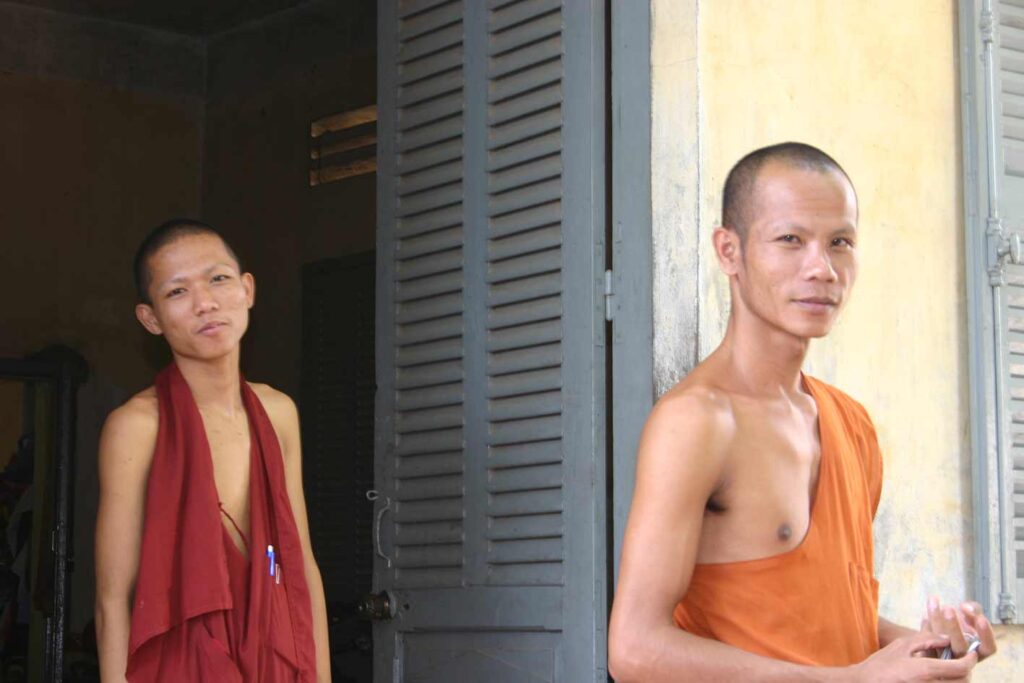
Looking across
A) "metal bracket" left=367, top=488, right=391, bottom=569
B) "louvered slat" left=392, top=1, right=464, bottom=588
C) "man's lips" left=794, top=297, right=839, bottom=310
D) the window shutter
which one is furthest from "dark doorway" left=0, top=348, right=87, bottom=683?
"man's lips" left=794, top=297, right=839, bottom=310

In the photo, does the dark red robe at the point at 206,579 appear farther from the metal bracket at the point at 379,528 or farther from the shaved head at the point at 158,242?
the metal bracket at the point at 379,528

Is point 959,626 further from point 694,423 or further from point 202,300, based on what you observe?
point 202,300

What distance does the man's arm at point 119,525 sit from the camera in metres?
3.56

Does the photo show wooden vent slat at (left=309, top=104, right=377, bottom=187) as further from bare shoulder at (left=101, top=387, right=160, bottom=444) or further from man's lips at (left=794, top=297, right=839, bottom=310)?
man's lips at (left=794, top=297, right=839, bottom=310)

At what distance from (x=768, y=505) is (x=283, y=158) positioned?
6.04 meters

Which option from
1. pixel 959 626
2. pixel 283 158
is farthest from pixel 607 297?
pixel 283 158

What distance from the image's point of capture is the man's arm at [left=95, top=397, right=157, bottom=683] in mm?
3562

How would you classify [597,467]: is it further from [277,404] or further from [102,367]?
[102,367]

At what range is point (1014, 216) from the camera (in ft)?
14.8

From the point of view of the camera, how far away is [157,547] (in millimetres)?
3566

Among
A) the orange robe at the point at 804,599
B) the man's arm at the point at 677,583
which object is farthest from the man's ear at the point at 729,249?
the orange robe at the point at 804,599

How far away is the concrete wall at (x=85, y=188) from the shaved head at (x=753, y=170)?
589 cm

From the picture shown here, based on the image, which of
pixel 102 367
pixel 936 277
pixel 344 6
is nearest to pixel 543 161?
pixel 936 277

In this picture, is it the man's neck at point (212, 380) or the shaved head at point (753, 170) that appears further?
the man's neck at point (212, 380)
